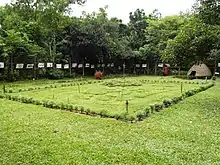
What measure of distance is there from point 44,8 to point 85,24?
141 inches

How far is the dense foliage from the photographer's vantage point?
58.7ft

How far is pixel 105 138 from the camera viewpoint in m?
6.12

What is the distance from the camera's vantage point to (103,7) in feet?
87.4

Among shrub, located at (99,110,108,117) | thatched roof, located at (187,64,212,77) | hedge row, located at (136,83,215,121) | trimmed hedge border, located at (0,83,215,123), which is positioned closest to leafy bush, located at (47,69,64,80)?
trimmed hedge border, located at (0,83,215,123)

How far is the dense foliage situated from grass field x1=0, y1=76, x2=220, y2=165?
443 centimetres

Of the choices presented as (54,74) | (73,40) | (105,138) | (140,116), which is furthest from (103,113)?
(73,40)

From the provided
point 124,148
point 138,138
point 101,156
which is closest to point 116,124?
point 138,138

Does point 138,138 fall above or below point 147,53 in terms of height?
below

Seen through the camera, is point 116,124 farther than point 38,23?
No

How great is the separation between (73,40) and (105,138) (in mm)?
18573

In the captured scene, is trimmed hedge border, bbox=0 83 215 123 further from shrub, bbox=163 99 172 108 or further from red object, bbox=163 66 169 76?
red object, bbox=163 66 169 76

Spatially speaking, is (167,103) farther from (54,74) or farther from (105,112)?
(54,74)

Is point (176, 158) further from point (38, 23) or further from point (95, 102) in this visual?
point (38, 23)

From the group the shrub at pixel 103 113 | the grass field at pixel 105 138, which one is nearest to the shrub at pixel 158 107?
the grass field at pixel 105 138
